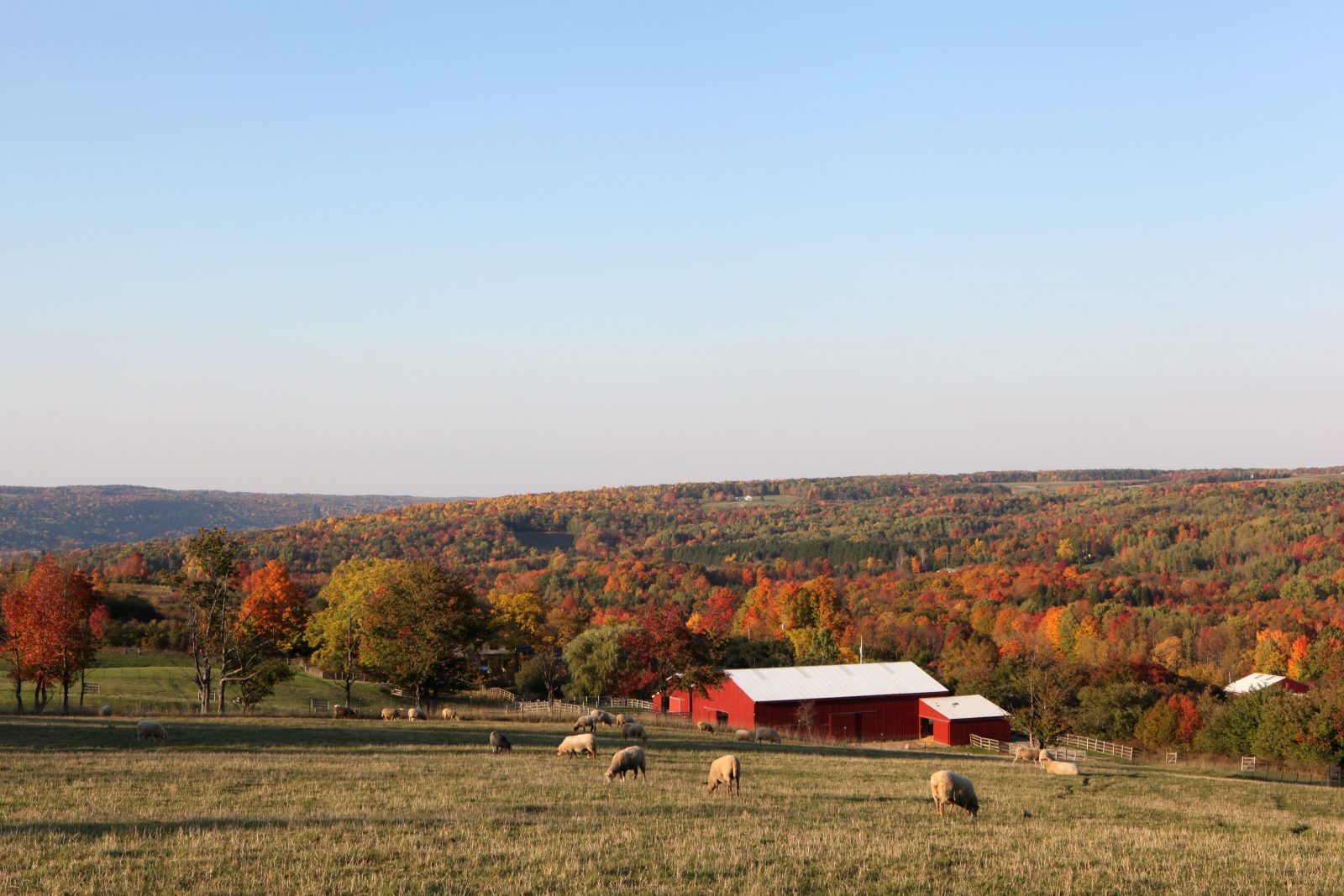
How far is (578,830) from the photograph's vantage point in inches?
737

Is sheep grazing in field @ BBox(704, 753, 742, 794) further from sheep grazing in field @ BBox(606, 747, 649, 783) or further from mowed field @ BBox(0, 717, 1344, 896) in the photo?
sheep grazing in field @ BBox(606, 747, 649, 783)

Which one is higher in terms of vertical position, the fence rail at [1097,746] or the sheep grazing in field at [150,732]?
the sheep grazing in field at [150,732]

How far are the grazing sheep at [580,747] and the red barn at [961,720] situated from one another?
4806 centimetres

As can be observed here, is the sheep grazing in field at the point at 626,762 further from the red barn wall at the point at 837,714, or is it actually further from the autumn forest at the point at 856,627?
the red barn wall at the point at 837,714

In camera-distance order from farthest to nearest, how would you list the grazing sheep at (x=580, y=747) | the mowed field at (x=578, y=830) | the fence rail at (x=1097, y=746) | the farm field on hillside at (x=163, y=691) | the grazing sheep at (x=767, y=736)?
the fence rail at (x=1097, y=746), the farm field on hillside at (x=163, y=691), the grazing sheep at (x=767, y=736), the grazing sheep at (x=580, y=747), the mowed field at (x=578, y=830)

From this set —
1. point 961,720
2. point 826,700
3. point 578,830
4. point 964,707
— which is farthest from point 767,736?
point 964,707

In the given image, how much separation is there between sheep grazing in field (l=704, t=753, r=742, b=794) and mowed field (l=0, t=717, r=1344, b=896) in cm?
54

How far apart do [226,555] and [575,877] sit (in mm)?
54244

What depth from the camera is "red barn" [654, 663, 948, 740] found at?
76.6 metres

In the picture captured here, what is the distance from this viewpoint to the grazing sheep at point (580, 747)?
3400 cm

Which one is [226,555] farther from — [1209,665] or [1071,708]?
[1209,665]

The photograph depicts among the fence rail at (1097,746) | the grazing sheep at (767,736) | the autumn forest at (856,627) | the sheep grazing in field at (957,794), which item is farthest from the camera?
the fence rail at (1097,746)

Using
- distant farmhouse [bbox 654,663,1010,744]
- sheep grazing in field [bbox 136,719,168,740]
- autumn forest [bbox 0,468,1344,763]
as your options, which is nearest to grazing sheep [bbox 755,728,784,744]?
autumn forest [bbox 0,468,1344,763]

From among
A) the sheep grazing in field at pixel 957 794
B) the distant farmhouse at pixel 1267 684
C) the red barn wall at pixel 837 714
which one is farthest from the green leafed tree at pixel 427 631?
the distant farmhouse at pixel 1267 684
